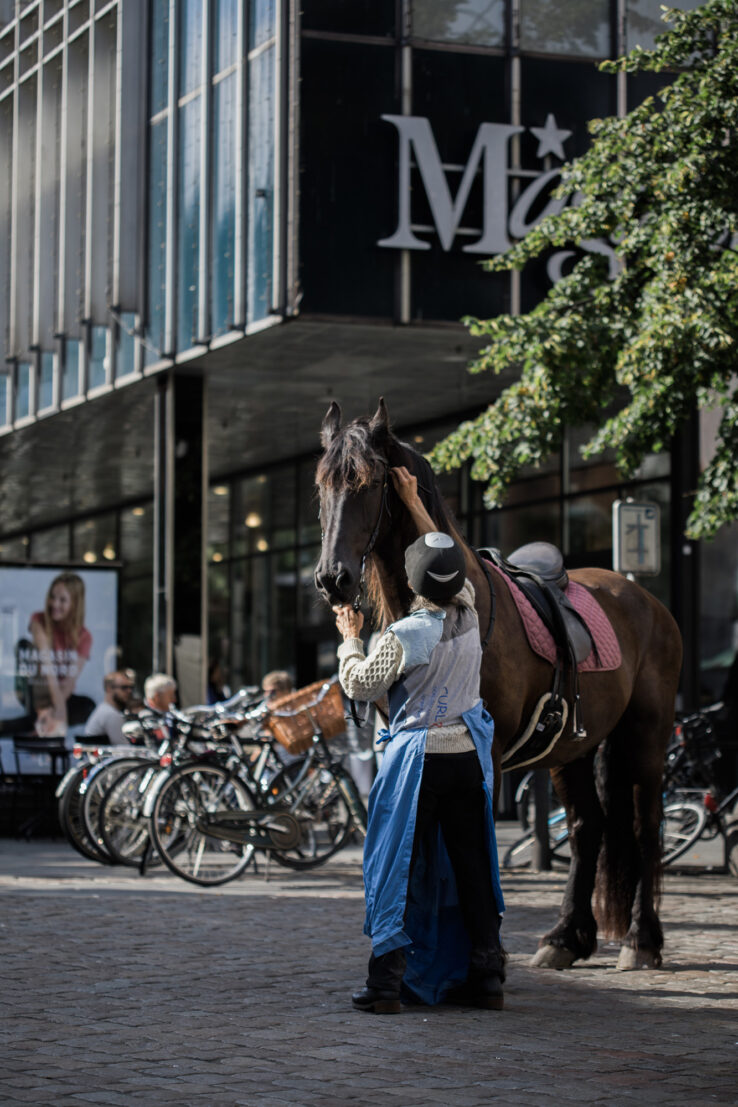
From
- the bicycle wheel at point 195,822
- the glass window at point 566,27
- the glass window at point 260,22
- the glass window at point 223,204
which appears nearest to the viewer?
the bicycle wheel at point 195,822

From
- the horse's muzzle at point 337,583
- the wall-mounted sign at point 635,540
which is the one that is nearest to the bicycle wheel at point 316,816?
the wall-mounted sign at point 635,540

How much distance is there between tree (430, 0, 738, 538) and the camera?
447 inches

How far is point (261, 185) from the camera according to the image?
1859cm

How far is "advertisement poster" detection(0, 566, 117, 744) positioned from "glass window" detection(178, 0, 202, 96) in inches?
296

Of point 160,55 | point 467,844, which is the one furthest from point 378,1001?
point 160,55

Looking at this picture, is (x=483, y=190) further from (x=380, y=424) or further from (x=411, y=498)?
(x=411, y=498)

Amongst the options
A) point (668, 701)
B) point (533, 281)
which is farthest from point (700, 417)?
point (668, 701)

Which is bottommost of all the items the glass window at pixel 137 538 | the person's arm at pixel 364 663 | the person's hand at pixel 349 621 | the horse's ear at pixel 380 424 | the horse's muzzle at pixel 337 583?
the person's arm at pixel 364 663

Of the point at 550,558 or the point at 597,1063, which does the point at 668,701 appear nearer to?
the point at 550,558

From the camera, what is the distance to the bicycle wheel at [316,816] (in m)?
12.4

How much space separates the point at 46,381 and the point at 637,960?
18542mm

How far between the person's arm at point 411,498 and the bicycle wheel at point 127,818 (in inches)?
257

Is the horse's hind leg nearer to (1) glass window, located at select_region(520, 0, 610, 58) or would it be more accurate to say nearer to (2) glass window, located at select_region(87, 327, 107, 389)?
(1) glass window, located at select_region(520, 0, 610, 58)

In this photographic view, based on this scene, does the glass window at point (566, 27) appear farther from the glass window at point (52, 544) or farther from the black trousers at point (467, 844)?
the glass window at point (52, 544)
